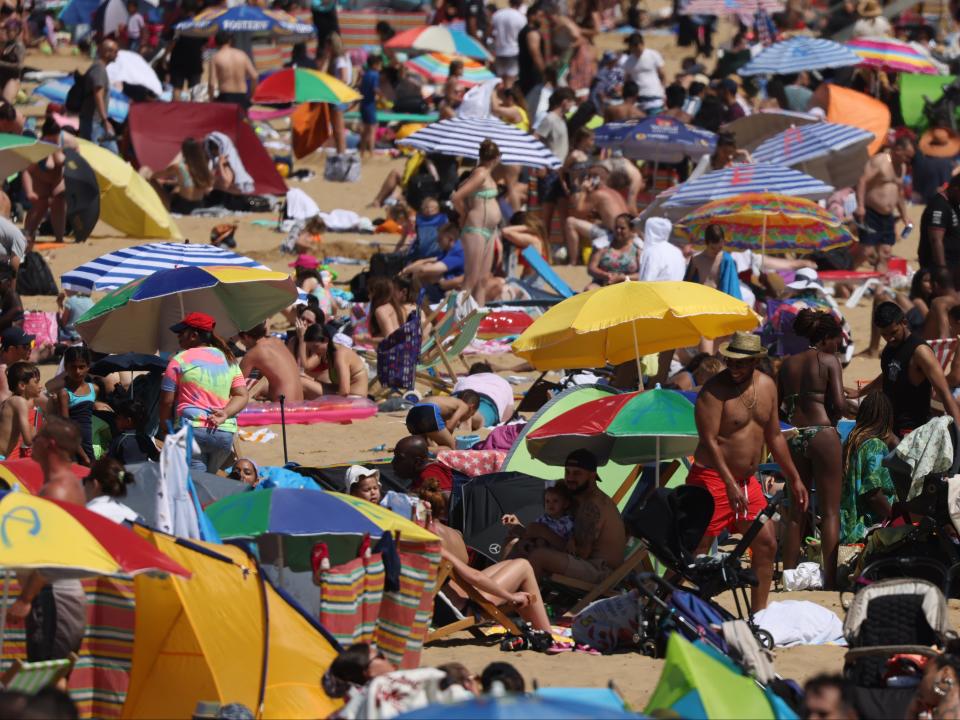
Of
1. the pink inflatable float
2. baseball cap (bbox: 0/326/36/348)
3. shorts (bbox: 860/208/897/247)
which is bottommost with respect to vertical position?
shorts (bbox: 860/208/897/247)

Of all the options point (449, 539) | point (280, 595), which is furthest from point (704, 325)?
point (280, 595)

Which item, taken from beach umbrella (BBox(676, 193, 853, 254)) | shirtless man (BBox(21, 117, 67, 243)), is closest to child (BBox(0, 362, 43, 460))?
beach umbrella (BBox(676, 193, 853, 254))

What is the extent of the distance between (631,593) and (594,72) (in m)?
16.1

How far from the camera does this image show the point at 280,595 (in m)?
6.59

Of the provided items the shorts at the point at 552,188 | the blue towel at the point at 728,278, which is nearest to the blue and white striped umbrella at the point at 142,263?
the blue towel at the point at 728,278

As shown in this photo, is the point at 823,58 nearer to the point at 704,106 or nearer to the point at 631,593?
the point at 704,106

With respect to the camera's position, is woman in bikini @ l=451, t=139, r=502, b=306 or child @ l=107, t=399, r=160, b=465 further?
woman in bikini @ l=451, t=139, r=502, b=306

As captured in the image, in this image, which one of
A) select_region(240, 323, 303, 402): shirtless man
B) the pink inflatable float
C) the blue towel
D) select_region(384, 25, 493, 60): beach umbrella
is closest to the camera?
select_region(240, 323, 303, 402): shirtless man

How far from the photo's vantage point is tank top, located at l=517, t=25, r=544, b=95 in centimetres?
2181

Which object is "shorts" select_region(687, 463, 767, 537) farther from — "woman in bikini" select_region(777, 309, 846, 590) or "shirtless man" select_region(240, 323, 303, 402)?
"shirtless man" select_region(240, 323, 303, 402)

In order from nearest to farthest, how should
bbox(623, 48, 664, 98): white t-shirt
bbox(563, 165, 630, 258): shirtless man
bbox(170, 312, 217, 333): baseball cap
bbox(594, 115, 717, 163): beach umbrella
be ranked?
bbox(170, 312, 217, 333): baseball cap → bbox(563, 165, 630, 258): shirtless man → bbox(594, 115, 717, 163): beach umbrella → bbox(623, 48, 664, 98): white t-shirt

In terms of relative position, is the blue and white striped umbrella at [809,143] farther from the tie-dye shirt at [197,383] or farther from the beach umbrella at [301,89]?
the tie-dye shirt at [197,383]

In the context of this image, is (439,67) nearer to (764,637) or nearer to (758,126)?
(758,126)

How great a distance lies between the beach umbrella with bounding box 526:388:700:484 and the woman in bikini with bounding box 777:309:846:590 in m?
0.55
